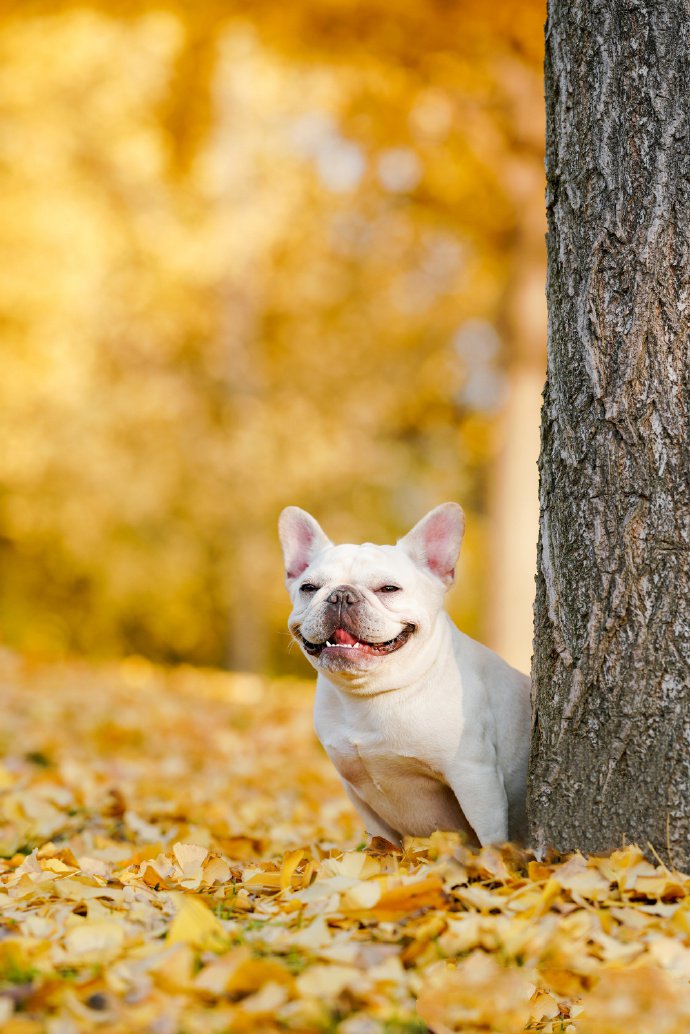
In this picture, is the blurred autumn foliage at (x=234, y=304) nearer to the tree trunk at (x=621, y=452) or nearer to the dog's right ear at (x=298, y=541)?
the dog's right ear at (x=298, y=541)

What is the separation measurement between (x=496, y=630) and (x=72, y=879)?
6.24 m

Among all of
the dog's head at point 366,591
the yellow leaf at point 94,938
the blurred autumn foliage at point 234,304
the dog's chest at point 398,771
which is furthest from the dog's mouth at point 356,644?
the blurred autumn foliage at point 234,304

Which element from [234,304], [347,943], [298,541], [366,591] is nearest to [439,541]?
[366,591]

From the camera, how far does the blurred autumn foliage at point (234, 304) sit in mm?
9815

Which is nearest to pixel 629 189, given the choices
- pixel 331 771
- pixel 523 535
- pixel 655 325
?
pixel 655 325

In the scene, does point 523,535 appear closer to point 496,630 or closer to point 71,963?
point 496,630

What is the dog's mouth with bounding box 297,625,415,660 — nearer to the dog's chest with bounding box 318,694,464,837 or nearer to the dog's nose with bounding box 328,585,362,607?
the dog's nose with bounding box 328,585,362,607

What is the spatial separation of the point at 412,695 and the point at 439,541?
0.58m

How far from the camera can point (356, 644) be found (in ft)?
10.8

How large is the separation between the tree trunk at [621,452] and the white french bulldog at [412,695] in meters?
0.33

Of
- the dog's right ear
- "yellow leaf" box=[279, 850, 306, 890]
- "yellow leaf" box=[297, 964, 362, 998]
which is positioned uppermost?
the dog's right ear

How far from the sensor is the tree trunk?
2896 mm

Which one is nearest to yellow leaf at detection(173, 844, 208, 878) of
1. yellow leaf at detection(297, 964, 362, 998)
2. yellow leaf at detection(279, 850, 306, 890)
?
yellow leaf at detection(279, 850, 306, 890)

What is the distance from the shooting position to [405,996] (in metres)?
2.25
